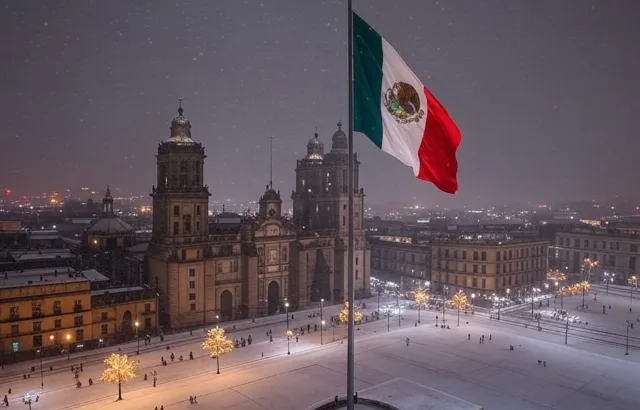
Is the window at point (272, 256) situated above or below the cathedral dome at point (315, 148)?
below

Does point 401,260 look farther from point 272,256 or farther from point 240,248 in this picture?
point 240,248

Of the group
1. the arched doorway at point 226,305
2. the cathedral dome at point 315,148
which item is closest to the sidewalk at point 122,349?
the arched doorway at point 226,305

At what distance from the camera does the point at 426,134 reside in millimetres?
20172

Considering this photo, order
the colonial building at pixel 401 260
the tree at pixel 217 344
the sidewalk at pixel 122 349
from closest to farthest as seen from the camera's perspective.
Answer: the sidewalk at pixel 122 349, the tree at pixel 217 344, the colonial building at pixel 401 260

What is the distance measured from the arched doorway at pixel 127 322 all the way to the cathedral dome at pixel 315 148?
48250 millimetres

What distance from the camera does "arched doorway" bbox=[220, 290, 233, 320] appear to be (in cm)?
7975

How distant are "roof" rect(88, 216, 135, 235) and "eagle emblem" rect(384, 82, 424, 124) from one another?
275ft

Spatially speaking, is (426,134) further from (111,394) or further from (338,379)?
(111,394)

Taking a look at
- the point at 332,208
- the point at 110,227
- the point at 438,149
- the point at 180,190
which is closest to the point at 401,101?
the point at 438,149

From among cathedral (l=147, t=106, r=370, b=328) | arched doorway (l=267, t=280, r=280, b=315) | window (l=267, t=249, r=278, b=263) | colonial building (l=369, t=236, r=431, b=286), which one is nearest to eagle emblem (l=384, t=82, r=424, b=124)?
cathedral (l=147, t=106, r=370, b=328)

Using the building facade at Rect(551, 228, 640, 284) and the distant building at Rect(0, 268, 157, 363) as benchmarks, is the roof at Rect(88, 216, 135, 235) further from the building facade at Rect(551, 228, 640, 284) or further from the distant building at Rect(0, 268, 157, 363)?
the building facade at Rect(551, 228, 640, 284)

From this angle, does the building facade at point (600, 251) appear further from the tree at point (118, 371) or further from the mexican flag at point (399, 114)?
the mexican flag at point (399, 114)

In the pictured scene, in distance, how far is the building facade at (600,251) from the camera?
4555 inches

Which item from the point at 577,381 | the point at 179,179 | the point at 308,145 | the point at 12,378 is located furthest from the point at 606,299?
the point at 12,378
